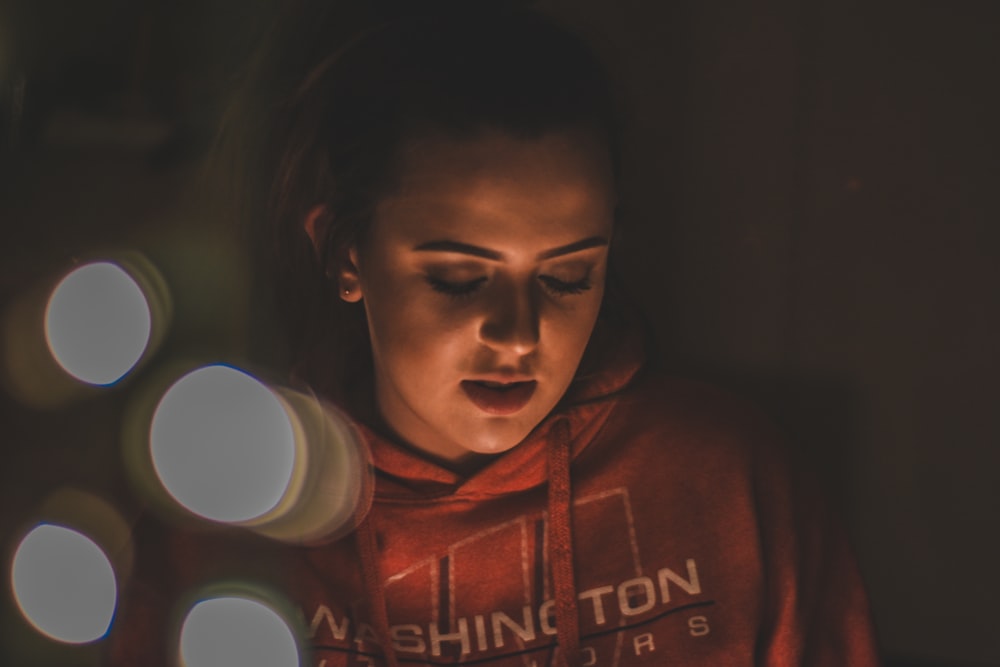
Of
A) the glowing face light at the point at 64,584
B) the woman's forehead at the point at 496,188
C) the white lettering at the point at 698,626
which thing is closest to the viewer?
the woman's forehead at the point at 496,188

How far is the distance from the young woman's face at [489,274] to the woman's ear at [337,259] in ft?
0.10

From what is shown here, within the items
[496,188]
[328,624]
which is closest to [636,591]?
[328,624]

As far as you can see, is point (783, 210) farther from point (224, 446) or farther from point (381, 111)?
point (224, 446)

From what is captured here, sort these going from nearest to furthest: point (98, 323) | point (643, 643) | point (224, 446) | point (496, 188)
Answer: point (496, 188)
point (643, 643)
point (224, 446)
point (98, 323)

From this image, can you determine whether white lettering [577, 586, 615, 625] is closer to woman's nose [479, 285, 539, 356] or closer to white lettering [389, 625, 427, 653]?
white lettering [389, 625, 427, 653]

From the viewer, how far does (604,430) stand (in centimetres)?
97

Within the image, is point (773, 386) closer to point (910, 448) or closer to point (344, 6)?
point (910, 448)

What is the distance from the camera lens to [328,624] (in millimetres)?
865

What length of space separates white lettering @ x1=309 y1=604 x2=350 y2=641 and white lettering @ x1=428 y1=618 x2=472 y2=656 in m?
0.09

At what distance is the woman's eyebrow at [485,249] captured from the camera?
74 centimetres

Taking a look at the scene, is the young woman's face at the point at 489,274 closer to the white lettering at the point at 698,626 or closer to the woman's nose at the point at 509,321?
the woman's nose at the point at 509,321

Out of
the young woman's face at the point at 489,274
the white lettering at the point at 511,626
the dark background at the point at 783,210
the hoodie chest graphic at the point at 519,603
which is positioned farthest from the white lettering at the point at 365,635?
the dark background at the point at 783,210

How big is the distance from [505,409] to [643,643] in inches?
10.8

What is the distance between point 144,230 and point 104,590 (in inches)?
19.0
